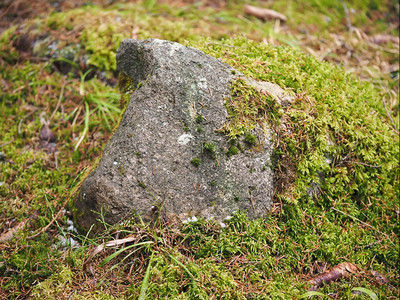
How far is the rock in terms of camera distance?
2533 millimetres

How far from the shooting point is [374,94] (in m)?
3.74

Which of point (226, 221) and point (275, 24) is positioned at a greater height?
point (275, 24)

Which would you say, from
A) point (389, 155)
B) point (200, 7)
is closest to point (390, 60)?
point (389, 155)

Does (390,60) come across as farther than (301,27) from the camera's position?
No

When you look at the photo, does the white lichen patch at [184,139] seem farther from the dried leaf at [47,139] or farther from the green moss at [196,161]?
the dried leaf at [47,139]

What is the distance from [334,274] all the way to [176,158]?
1.63 m

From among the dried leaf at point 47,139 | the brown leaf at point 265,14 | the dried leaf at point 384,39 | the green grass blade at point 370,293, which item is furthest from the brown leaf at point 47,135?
the dried leaf at point 384,39

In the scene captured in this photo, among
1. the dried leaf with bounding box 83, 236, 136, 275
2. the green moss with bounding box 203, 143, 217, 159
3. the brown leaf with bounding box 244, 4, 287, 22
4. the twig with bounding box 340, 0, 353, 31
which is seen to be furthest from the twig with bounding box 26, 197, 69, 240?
the twig with bounding box 340, 0, 353, 31

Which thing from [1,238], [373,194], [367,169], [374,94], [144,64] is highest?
[144,64]

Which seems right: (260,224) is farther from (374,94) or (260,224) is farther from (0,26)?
(0,26)

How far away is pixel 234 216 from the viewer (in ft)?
8.70

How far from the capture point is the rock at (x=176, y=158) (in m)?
2.53

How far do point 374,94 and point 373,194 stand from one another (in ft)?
4.21

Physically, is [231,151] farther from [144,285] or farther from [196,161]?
[144,285]
